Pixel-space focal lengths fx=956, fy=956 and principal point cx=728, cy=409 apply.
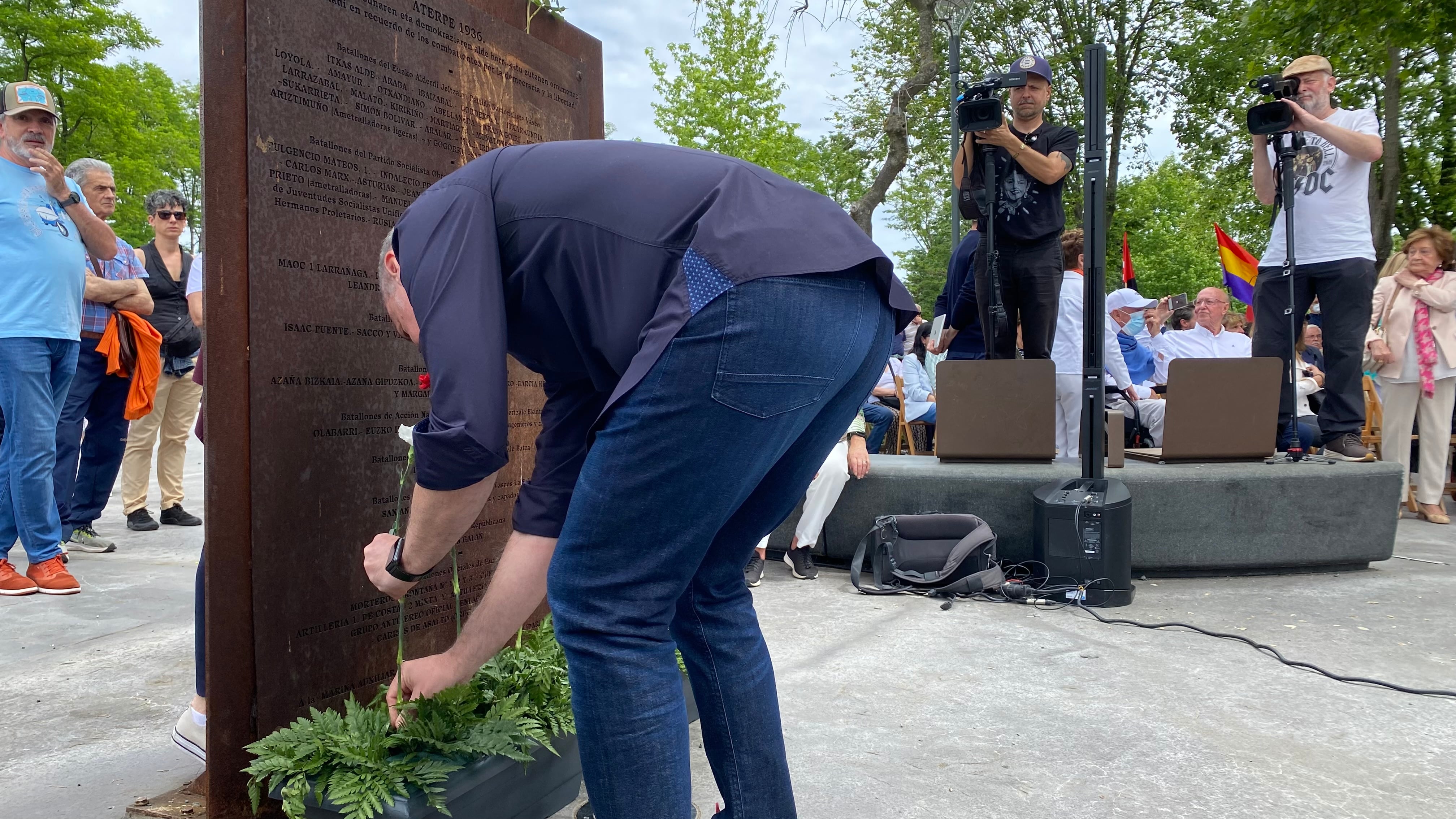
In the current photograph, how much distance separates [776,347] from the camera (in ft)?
4.66

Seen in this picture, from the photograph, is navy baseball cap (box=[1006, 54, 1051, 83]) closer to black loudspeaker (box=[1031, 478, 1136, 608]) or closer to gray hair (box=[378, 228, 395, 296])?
black loudspeaker (box=[1031, 478, 1136, 608])

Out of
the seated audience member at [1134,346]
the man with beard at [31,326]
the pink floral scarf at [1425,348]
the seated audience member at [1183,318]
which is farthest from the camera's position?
the seated audience member at [1183,318]

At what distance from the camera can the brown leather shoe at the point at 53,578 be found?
14.0ft

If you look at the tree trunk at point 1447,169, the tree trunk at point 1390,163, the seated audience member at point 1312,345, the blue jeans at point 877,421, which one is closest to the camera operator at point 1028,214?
the blue jeans at point 877,421

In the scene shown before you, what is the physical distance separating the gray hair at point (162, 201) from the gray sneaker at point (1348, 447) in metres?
7.09

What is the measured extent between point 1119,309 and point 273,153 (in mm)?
7587

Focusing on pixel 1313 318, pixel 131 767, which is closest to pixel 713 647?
pixel 131 767

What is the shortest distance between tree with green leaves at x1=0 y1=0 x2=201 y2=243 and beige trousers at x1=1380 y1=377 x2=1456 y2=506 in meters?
21.6

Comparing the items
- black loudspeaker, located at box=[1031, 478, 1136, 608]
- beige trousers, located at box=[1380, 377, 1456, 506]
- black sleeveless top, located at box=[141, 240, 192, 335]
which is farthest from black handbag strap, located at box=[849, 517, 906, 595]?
black sleeveless top, located at box=[141, 240, 192, 335]

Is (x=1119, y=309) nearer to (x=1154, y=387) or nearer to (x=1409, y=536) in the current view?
(x=1154, y=387)

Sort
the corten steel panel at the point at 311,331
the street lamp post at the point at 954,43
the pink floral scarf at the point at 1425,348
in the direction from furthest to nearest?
the street lamp post at the point at 954,43
the pink floral scarf at the point at 1425,348
the corten steel panel at the point at 311,331

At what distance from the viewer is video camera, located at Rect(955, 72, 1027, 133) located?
510 cm

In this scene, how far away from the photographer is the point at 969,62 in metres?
19.1

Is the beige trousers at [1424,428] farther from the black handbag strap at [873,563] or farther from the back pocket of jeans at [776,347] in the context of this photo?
the back pocket of jeans at [776,347]
